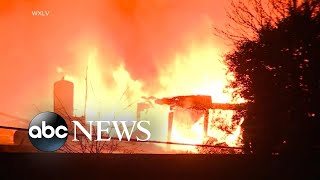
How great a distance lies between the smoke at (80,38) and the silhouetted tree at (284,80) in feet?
47.1

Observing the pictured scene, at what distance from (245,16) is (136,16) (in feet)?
57.6

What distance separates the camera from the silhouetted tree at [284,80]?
16.0 meters

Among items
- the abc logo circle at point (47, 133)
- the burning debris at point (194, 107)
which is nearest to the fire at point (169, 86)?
the burning debris at point (194, 107)

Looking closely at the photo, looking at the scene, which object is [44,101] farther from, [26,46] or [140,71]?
→ [140,71]

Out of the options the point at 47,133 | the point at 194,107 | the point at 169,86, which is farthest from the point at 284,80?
the point at 169,86

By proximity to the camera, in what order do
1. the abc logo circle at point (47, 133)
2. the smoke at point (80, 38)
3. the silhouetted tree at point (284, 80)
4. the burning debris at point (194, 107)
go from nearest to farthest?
the abc logo circle at point (47, 133) → the silhouetted tree at point (284, 80) → the burning debris at point (194, 107) → the smoke at point (80, 38)

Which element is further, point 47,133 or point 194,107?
point 194,107

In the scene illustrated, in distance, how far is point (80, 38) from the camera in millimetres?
39219

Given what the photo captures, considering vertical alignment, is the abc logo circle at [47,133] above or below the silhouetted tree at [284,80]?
below

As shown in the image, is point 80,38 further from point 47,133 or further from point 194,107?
point 47,133

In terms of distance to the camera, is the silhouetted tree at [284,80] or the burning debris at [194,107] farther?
the burning debris at [194,107]

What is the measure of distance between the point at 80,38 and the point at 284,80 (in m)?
26.9

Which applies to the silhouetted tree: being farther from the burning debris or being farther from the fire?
the fire

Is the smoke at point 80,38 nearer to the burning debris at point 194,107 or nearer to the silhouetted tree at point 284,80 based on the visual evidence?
the burning debris at point 194,107
